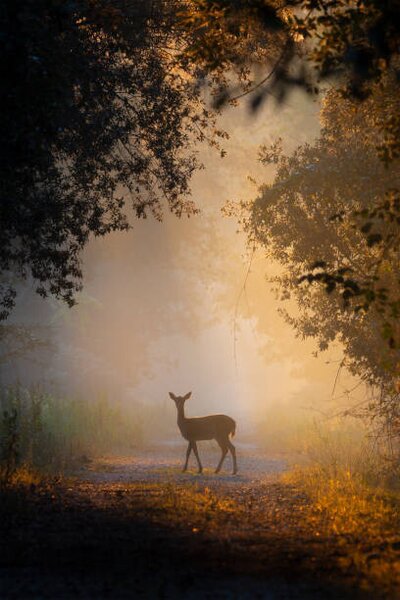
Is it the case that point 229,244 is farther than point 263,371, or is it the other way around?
point 263,371

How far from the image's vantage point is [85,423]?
23.2 m

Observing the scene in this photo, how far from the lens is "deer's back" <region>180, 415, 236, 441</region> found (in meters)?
17.5

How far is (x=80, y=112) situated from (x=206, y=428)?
8.89 metres

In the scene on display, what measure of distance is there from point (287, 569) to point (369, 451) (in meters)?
11.8

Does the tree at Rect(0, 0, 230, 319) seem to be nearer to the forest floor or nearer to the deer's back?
the forest floor

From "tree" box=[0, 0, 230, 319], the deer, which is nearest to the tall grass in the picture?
the deer

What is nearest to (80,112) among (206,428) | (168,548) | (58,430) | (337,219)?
(337,219)

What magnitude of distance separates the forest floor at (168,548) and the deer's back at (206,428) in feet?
21.4

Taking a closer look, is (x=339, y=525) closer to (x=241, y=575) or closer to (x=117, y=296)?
(x=241, y=575)

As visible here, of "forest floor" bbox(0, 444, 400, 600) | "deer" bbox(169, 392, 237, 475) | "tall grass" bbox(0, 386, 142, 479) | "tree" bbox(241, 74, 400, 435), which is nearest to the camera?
"forest floor" bbox(0, 444, 400, 600)

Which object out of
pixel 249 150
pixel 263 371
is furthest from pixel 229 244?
pixel 263 371

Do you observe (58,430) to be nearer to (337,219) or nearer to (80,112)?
(337,219)

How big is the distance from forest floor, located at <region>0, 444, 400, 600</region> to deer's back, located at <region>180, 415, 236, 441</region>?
6517 millimetres

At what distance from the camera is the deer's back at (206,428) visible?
690 inches
